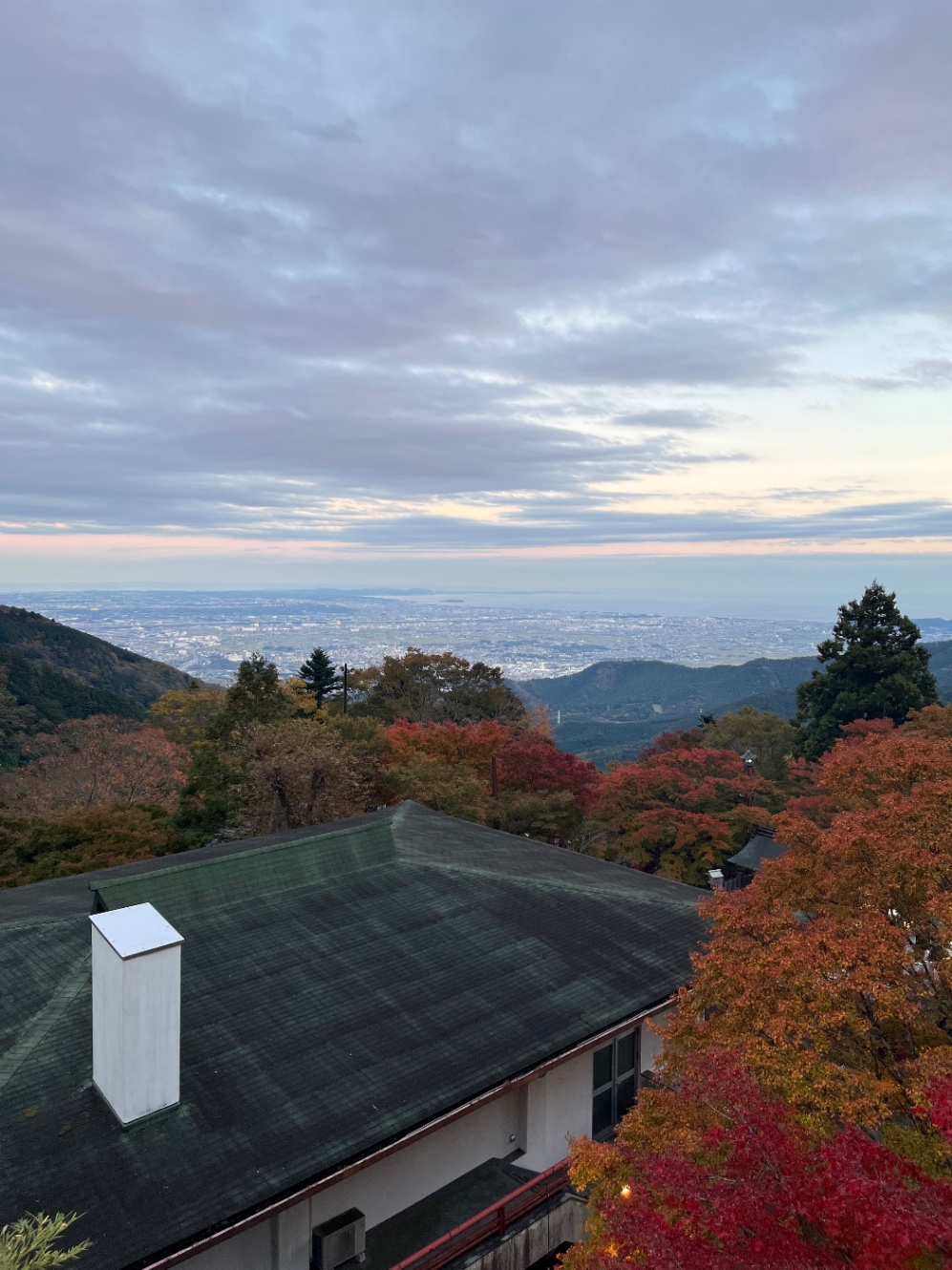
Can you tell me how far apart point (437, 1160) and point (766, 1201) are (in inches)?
262

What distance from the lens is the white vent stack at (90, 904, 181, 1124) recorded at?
855 centimetres

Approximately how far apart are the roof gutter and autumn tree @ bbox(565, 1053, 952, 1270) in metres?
2.36

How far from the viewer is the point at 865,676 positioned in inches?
1961

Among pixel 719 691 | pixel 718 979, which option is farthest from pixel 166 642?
pixel 718 979

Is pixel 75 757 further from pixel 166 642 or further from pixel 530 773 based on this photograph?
pixel 166 642

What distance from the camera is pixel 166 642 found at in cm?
17438

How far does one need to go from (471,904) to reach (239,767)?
17685 mm

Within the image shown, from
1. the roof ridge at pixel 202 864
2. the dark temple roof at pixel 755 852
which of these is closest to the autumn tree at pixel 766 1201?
the roof ridge at pixel 202 864

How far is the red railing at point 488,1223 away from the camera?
9195 mm

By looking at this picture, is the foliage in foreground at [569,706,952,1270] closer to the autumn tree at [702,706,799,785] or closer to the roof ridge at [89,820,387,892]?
the roof ridge at [89,820,387,892]

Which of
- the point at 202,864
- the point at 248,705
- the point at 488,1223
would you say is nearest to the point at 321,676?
the point at 248,705

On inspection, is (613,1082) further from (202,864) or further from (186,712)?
(186,712)

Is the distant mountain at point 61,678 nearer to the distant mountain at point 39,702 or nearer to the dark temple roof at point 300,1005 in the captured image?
the distant mountain at point 39,702


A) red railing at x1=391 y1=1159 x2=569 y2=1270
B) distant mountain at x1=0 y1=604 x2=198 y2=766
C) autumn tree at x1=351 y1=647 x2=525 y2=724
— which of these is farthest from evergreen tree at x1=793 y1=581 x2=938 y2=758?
distant mountain at x1=0 y1=604 x2=198 y2=766
